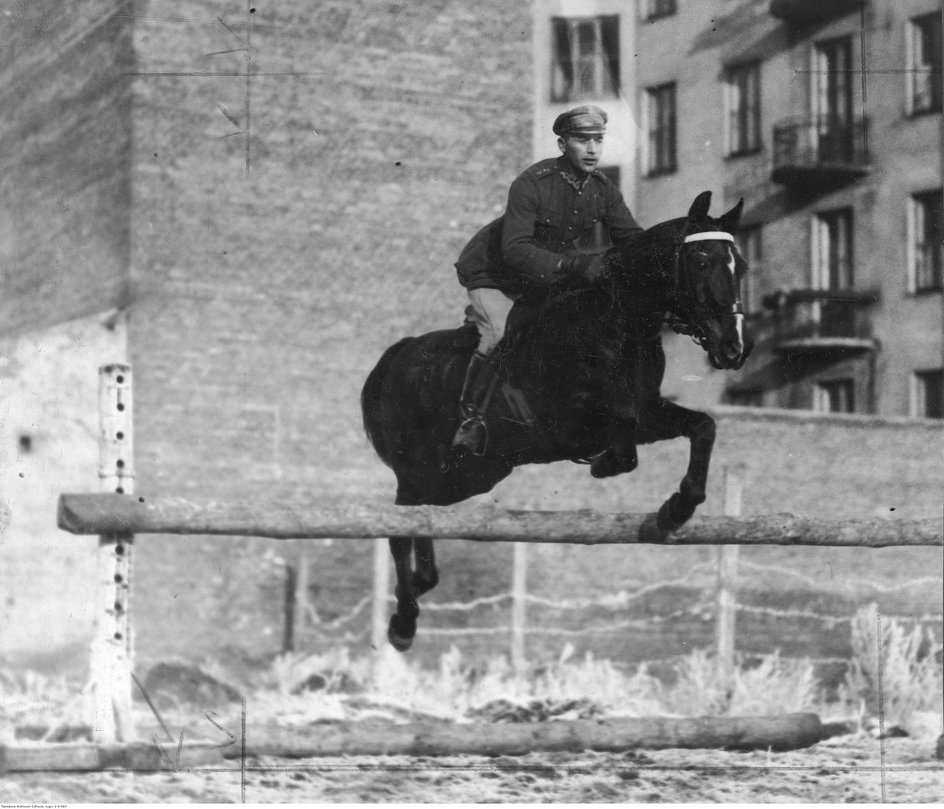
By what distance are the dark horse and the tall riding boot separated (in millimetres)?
43

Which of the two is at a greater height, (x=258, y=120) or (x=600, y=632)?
(x=258, y=120)

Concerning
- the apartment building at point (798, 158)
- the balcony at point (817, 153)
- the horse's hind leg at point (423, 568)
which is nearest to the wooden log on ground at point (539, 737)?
the horse's hind leg at point (423, 568)

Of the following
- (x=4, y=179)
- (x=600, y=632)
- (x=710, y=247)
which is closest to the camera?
(x=710, y=247)

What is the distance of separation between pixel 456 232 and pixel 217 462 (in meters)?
2.50

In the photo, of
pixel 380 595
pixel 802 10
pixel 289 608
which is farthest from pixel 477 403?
pixel 802 10

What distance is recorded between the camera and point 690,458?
756cm

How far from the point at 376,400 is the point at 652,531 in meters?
1.89

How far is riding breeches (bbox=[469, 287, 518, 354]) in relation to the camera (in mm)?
8234

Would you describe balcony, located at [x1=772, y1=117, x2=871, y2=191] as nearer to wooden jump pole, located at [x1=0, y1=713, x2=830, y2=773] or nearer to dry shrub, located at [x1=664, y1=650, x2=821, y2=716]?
dry shrub, located at [x1=664, y1=650, x2=821, y2=716]

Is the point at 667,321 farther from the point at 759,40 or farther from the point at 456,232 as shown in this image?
the point at 759,40

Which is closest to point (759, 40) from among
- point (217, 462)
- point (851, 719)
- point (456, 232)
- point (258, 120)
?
point (456, 232)

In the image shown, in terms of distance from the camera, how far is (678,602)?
1465cm

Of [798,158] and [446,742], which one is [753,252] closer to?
[798,158]

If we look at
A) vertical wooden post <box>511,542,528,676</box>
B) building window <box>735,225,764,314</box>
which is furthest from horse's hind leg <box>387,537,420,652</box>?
building window <box>735,225,764,314</box>
